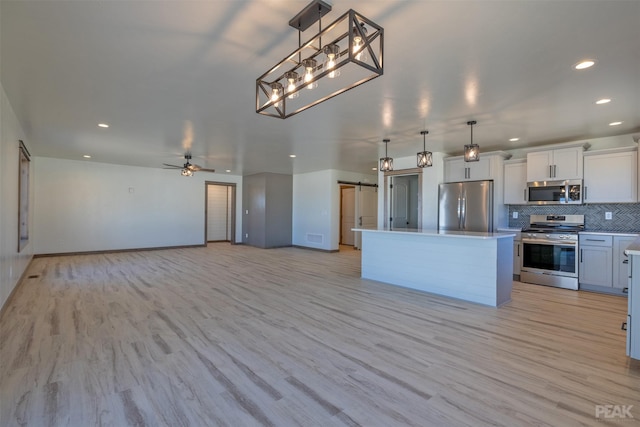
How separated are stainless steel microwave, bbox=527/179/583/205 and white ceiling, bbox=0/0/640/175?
0.78 meters

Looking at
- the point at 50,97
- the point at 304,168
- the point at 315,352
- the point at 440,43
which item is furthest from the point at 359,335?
the point at 304,168

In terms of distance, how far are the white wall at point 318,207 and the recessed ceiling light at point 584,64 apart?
251 inches

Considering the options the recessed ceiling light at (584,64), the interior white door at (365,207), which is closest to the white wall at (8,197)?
the recessed ceiling light at (584,64)

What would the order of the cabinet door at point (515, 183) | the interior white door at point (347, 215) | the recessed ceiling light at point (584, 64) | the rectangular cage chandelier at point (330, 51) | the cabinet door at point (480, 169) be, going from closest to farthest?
the rectangular cage chandelier at point (330, 51) → the recessed ceiling light at point (584, 64) → the cabinet door at point (515, 183) → the cabinet door at point (480, 169) → the interior white door at point (347, 215)

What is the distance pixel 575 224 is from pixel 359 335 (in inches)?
186

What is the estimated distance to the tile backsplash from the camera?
4.76m

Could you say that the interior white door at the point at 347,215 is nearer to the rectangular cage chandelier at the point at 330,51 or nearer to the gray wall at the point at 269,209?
the gray wall at the point at 269,209

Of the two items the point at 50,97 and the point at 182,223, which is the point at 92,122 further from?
the point at 182,223

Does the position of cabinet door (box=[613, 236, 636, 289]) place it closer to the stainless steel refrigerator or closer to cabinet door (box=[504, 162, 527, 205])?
cabinet door (box=[504, 162, 527, 205])

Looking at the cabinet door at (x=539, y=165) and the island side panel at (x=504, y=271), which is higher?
the cabinet door at (x=539, y=165)

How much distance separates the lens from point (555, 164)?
5133 mm

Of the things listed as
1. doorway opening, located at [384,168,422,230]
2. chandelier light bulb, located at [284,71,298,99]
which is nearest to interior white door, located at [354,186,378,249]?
doorway opening, located at [384,168,422,230]

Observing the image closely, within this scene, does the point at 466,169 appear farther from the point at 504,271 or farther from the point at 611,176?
the point at 504,271

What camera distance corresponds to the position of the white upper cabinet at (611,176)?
4512 mm
